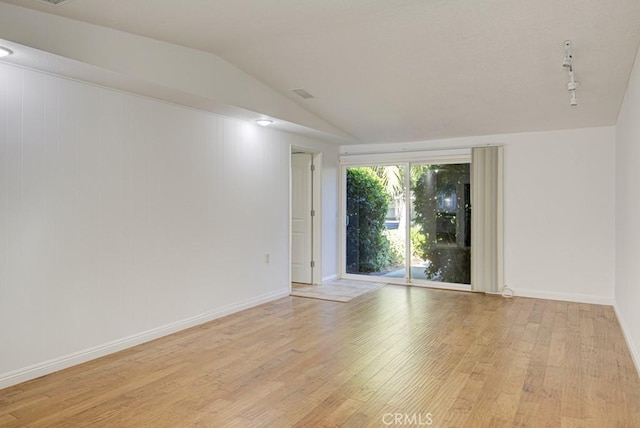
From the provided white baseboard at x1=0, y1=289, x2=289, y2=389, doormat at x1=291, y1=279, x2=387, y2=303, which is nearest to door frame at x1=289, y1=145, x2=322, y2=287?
doormat at x1=291, y1=279, x2=387, y2=303

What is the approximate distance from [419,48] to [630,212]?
231 centimetres

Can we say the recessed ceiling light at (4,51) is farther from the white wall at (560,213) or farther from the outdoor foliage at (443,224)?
the white wall at (560,213)

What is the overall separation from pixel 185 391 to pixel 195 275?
1.69 meters

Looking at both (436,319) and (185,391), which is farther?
(436,319)

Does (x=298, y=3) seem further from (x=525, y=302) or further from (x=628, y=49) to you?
(x=525, y=302)

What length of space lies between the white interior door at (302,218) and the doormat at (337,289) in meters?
0.26

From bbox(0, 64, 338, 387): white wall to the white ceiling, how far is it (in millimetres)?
Answer: 742

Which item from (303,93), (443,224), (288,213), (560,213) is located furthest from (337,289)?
(560,213)

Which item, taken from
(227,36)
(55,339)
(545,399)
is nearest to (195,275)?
(55,339)

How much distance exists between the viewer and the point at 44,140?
3129mm

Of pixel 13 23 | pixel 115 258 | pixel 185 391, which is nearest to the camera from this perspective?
pixel 13 23

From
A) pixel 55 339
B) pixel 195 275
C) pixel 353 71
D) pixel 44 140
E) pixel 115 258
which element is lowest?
pixel 55 339

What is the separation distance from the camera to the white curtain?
19.1 feet

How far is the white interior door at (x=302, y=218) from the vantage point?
6695 mm
